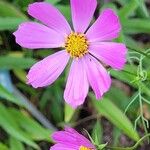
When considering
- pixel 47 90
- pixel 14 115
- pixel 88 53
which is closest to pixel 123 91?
pixel 47 90

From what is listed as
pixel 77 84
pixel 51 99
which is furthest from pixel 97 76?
pixel 51 99

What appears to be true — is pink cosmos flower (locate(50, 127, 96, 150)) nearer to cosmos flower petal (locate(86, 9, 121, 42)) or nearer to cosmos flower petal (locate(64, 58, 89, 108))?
cosmos flower petal (locate(64, 58, 89, 108))

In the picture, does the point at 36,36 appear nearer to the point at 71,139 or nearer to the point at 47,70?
the point at 47,70

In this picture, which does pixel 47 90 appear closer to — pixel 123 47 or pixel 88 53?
pixel 88 53

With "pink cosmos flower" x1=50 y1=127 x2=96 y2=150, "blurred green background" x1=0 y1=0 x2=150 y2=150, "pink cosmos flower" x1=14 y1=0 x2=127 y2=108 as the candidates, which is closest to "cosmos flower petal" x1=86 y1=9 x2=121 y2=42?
"pink cosmos flower" x1=14 y1=0 x2=127 y2=108

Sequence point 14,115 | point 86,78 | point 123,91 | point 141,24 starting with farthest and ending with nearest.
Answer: point 123,91, point 14,115, point 141,24, point 86,78

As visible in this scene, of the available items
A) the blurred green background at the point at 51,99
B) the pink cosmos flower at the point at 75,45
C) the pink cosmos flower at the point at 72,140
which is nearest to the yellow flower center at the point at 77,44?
the pink cosmos flower at the point at 75,45

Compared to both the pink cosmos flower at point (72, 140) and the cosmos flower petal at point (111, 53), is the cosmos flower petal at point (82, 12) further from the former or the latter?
the pink cosmos flower at point (72, 140)
